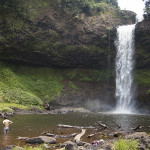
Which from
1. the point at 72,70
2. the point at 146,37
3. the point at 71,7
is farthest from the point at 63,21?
the point at 146,37

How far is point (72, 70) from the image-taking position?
129 feet

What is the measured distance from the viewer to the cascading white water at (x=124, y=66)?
34938mm

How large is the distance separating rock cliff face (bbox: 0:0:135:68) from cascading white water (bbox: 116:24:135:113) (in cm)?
175

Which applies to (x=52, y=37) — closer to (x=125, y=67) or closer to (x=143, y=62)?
(x=125, y=67)

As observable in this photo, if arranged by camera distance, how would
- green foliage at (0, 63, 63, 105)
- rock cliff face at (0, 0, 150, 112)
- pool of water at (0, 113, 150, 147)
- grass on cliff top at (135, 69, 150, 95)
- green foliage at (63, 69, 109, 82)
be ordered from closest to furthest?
pool of water at (0, 113, 150, 147) → green foliage at (0, 63, 63, 105) → rock cliff face at (0, 0, 150, 112) → grass on cliff top at (135, 69, 150, 95) → green foliage at (63, 69, 109, 82)

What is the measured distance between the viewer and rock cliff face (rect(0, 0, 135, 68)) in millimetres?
34500

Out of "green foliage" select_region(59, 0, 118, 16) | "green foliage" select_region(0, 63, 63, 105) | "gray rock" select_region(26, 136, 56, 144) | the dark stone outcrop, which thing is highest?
"green foliage" select_region(59, 0, 118, 16)

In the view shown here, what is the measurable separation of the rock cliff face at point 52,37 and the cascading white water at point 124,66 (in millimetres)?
1752

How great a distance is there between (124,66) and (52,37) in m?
14.1

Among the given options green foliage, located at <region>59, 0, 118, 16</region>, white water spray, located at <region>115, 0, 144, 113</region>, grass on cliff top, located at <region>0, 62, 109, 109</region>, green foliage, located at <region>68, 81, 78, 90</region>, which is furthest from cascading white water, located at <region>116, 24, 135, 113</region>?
green foliage, located at <region>68, 81, 78, 90</region>

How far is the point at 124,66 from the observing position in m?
36.6

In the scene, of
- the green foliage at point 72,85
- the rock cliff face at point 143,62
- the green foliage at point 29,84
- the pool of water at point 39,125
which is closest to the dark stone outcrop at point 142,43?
the rock cliff face at point 143,62

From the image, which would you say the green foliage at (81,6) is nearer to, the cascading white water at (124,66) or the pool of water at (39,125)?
the cascading white water at (124,66)

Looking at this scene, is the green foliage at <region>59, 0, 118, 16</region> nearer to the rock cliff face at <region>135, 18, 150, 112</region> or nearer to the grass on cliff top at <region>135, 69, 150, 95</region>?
the rock cliff face at <region>135, 18, 150, 112</region>
